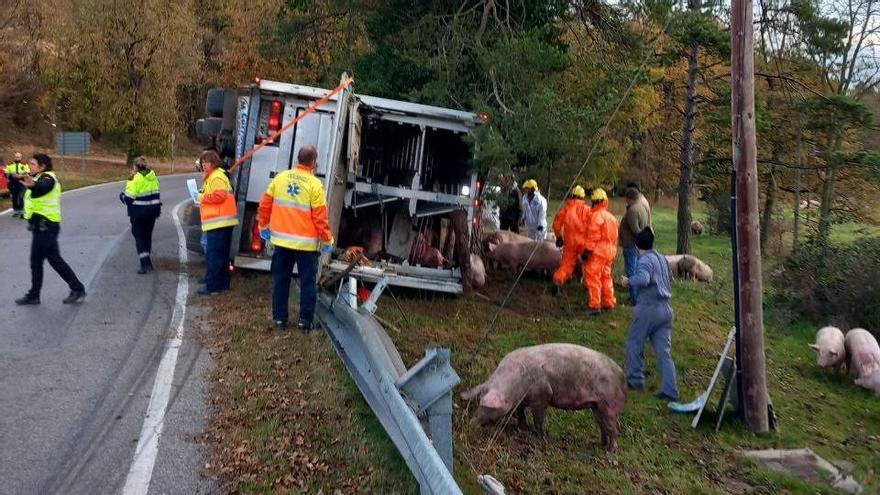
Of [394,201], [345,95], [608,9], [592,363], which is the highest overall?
[608,9]

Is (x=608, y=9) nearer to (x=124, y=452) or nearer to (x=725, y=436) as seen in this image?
(x=725, y=436)

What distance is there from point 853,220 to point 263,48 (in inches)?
479

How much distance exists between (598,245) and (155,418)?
642 centimetres

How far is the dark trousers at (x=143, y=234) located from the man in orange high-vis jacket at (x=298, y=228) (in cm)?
372

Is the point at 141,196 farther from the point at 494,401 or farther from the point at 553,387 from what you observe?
the point at 553,387

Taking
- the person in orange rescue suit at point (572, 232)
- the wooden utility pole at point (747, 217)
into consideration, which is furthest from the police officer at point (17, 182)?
the wooden utility pole at point (747, 217)

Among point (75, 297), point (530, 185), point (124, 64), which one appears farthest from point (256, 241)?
point (124, 64)

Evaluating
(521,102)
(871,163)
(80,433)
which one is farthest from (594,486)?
(871,163)

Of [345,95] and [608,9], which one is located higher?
[608,9]

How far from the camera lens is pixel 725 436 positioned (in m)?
7.06

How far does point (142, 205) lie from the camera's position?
10.5 m

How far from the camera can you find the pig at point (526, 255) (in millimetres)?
12023

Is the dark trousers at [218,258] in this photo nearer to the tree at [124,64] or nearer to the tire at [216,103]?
the tire at [216,103]

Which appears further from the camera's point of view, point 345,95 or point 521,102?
point 521,102
